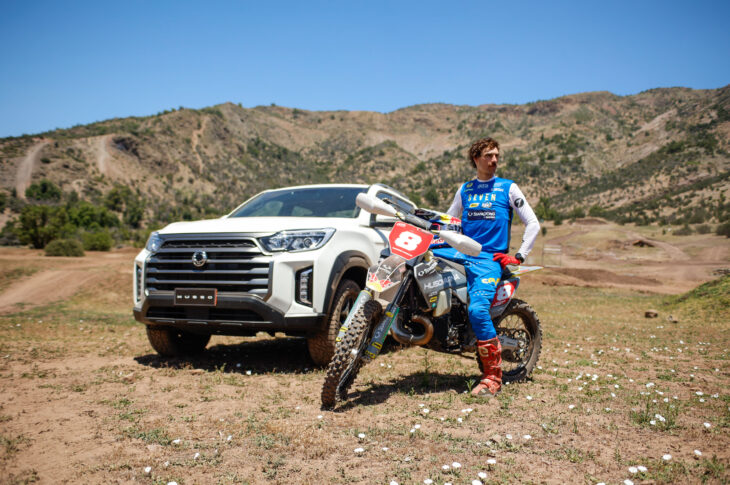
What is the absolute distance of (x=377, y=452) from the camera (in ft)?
10.7

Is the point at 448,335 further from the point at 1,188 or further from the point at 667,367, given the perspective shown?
the point at 1,188

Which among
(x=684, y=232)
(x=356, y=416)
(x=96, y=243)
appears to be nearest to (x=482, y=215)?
(x=356, y=416)

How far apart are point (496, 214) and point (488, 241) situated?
0.25 metres

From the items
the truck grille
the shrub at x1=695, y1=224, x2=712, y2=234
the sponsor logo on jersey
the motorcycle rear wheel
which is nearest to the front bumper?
the truck grille

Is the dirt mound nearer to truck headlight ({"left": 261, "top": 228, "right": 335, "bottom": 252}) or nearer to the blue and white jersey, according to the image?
the blue and white jersey

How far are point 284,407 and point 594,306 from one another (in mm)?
10731

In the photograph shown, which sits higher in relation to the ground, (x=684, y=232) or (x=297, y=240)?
(x=297, y=240)

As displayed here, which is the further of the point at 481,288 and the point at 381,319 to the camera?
the point at 481,288

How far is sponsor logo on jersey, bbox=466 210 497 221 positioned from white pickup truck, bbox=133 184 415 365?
756mm

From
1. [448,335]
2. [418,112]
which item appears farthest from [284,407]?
[418,112]

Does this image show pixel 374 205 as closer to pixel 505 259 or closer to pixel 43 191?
pixel 505 259

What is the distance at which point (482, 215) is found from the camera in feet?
15.0

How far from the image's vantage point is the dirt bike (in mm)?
3982

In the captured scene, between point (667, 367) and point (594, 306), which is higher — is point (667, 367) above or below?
above
